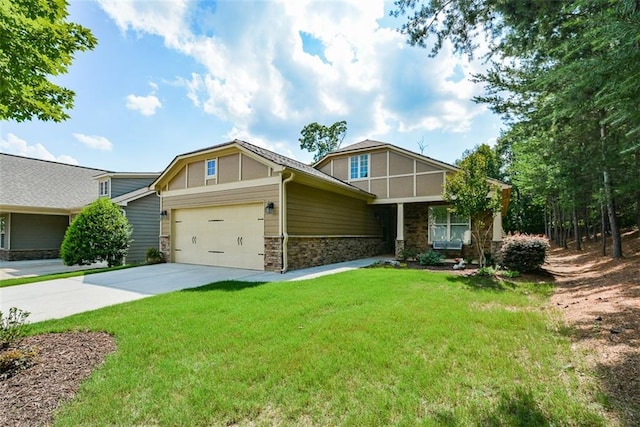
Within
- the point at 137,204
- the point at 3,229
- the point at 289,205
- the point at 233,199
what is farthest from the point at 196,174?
the point at 3,229

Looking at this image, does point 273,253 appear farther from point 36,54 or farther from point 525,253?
point 525,253

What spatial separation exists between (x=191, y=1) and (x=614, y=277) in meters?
12.6

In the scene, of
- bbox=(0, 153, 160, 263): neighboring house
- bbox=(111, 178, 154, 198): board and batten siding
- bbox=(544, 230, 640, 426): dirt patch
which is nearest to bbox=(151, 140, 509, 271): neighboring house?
bbox=(0, 153, 160, 263): neighboring house

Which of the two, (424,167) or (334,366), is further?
(424,167)

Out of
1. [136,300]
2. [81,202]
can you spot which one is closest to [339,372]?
[136,300]

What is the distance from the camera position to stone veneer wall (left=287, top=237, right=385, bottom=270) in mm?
9914

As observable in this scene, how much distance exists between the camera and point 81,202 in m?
17.1

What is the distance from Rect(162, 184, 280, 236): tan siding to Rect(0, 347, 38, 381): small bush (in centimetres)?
643

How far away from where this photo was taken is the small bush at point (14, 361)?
3121 mm

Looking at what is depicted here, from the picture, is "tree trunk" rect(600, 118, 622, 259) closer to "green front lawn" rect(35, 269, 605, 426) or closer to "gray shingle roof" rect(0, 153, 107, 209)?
"green front lawn" rect(35, 269, 605, 426)

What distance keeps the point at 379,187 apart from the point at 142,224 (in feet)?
38.7

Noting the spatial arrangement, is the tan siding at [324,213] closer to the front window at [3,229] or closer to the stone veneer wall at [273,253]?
the stone veneer wall at [273,253]

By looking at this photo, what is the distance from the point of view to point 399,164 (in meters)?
13.2

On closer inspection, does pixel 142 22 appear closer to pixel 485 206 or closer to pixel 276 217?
pixel 276 217
